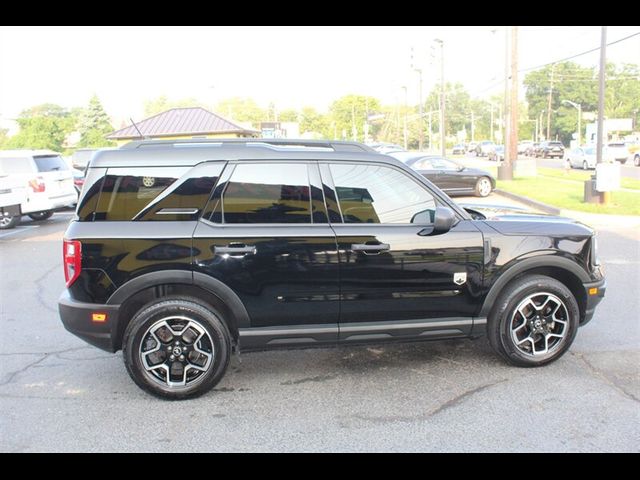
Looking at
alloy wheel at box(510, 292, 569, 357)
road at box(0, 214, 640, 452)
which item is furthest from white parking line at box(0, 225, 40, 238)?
alloy wheel at box(510, 292, 569, 357)

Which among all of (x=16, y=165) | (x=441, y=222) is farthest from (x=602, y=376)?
(x=16, y=165)

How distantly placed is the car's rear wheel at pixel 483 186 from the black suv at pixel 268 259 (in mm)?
13700

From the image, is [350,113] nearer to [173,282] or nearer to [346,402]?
[173,282]

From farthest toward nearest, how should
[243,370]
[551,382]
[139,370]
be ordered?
1. [243,370]
2. [551,382]
3. [139,370]

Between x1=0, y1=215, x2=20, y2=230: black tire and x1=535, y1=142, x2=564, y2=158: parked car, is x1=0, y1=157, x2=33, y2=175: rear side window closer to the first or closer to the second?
x1=0, y1=215, x2=20, y2=230: black tire

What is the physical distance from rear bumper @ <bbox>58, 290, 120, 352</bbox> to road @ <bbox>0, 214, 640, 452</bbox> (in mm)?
470

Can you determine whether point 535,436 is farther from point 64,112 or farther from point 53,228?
point 64,112

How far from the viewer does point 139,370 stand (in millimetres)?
3854

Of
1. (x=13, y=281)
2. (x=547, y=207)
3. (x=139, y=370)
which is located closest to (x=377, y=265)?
(x=139, y=370)

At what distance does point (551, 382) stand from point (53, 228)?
12.4 metres

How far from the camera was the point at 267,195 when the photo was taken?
4.00m

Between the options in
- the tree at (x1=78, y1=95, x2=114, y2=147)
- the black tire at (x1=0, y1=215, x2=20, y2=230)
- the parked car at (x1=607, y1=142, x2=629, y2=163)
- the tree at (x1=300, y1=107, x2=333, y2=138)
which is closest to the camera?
the black tire at (x1=0, y1=215, x2=20, y2=230)

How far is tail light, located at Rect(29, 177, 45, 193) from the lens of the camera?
13.0m

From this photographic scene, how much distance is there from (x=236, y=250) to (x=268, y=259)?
24cm
